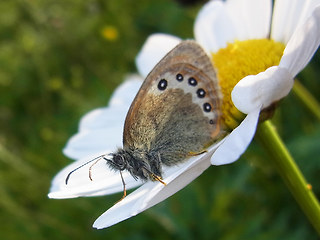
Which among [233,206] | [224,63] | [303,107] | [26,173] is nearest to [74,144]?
[224,63]

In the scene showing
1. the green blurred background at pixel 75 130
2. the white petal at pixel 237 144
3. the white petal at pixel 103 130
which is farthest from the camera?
the green blurred background at pixel 75 130

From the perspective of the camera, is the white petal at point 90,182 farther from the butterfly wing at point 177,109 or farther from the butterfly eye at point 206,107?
the butterfly eye at point 206,107

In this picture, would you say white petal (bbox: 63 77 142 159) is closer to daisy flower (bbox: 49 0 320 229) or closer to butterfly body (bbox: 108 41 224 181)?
daisy flower (bbox: 49 0 320 229)

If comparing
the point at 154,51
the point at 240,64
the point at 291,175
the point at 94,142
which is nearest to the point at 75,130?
the point at 154,51

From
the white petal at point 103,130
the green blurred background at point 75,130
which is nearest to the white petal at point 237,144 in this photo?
the white petal at point 103,130

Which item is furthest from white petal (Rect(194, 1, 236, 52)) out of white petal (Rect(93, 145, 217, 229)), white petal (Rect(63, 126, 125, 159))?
white petal (Rect(93, 145, 217, 229))

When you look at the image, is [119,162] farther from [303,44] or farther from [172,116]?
[303,44]
